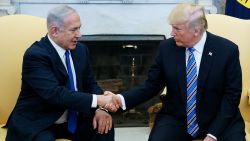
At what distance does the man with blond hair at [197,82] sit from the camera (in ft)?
7.75

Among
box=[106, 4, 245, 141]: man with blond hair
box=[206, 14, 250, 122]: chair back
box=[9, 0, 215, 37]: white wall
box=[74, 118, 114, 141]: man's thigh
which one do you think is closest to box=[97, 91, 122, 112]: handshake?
box=[106, 4, 245, 141]: man with blond hair

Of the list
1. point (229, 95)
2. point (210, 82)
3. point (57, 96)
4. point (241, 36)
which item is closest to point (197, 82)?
point (210, 82)

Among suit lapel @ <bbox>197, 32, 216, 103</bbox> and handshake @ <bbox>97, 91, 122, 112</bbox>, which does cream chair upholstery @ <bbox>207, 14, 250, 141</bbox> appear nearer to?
suit lapel @ <bbox>197, 32, 216, 103</bbox>

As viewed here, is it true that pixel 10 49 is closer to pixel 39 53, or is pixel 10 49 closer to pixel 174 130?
pixel 39 53

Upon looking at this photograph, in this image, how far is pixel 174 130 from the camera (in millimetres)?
2469

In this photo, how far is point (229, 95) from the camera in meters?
2.39

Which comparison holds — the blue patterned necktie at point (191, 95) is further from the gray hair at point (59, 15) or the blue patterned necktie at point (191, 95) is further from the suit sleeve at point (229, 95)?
the gray hair at point (59, 15)

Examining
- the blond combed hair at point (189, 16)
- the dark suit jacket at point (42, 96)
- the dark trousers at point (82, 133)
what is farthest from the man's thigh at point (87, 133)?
the blond combed hair at point (189, 16)

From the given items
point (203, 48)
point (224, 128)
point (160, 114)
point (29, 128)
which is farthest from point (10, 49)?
point (224, 128)

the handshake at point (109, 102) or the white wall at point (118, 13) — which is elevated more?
the white wall at point (118, 13)

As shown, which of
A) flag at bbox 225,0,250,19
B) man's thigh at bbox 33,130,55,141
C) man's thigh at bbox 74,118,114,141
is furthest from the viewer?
flag at bbox 225,0,250,19

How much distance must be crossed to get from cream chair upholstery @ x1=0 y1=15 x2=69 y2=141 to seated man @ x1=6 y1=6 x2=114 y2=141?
274 millimetres

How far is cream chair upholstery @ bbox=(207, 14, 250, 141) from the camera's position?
2.79 meters

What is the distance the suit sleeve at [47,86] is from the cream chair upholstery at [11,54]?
386 mm
